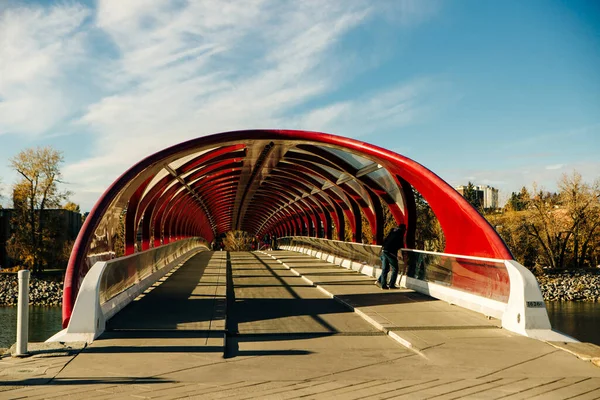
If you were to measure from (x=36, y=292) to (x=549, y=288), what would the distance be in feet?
112

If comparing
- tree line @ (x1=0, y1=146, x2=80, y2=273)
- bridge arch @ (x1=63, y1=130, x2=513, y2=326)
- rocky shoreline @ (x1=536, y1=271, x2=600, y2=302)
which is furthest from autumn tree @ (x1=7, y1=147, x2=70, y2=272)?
rocky shoreline @ (x1=536, y1=271, x2=600, y2=302)

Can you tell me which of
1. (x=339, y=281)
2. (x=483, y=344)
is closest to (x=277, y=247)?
(x=339, y=281)

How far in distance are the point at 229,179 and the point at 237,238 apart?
51.2 meters

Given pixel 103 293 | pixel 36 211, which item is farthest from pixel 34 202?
pixel 103 293

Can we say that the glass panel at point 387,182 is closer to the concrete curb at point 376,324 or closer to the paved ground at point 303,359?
the concrete curb at point 376,324

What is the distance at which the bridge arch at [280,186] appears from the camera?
11367 millimetres

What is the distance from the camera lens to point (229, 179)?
3034cm

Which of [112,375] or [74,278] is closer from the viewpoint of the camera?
[112,375]

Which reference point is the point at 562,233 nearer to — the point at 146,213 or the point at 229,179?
the point at 229,179

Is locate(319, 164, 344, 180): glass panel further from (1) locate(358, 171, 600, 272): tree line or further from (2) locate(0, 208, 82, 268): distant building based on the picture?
(2) locate(0, 208, 82, 268): distant building

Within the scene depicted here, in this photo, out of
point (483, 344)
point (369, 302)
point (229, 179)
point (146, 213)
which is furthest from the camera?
point (229, 179)

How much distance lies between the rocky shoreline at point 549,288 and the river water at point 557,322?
1720 mm

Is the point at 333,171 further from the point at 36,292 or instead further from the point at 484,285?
the point at 36,292

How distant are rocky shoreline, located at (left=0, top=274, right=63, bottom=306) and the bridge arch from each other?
44.8 ft
